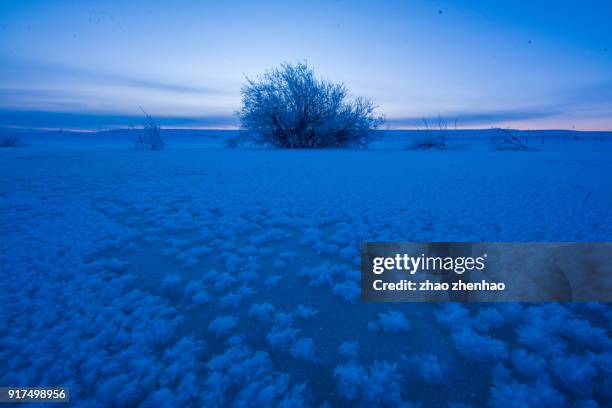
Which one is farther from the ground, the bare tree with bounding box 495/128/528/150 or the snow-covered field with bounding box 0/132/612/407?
the bare tree with bounding box 495/128/528/150

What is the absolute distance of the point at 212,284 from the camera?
73cm

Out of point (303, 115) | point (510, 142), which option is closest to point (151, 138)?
point (303, 115)

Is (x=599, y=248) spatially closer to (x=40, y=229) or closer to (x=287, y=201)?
(x=287, y=201)

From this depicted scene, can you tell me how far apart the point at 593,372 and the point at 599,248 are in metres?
0.65

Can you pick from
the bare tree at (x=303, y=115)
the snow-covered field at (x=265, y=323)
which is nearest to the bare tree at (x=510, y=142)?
the bare tree at (x=303, y=115)

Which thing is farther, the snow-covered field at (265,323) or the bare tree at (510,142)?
the bare tree at (510,142)

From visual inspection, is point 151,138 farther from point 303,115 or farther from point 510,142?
point 510,142

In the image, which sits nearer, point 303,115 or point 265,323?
point 265,323

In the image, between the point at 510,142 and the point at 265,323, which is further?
the point at 510,142

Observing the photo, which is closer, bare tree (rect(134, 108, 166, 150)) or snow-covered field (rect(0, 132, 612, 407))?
snow-covered field (rect(0, 132, 612, 407))

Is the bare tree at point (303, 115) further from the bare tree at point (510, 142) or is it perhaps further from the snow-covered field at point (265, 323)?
the snow-covered field at point (265, 323)

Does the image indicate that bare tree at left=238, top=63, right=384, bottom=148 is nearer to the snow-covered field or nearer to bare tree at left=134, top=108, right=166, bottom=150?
bare tree at left=134, top=108, right=166, bottom=150

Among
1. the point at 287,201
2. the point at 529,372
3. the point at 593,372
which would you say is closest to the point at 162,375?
the point at 529,372

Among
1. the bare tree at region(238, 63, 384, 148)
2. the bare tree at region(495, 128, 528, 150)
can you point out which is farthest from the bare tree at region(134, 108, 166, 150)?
the bare tree at region(495, 128, 528, 150)
